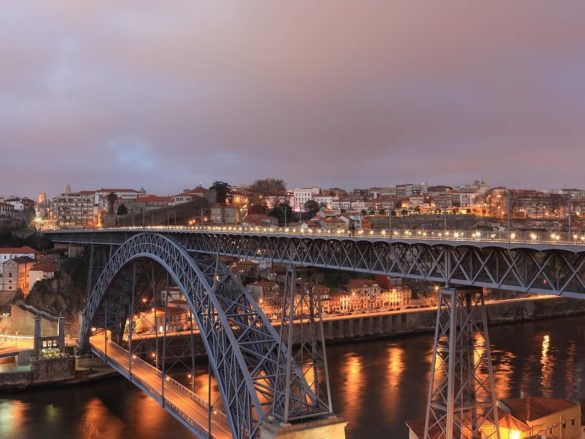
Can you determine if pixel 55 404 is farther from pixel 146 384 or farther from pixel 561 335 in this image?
pixel 561 335

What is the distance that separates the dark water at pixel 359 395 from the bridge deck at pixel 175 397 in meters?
1.66

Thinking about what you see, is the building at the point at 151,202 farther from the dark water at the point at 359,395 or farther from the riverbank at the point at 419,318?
the dark water at the point at 359,395

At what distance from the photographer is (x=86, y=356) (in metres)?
37.7

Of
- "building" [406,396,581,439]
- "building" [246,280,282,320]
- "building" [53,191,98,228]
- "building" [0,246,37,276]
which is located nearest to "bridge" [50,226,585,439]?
"building" [406,396,581,439]

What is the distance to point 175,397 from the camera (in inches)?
1021

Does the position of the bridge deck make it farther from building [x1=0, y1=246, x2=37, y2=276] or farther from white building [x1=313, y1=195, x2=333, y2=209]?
white building [x1=313, y1=195, x2=333, y2=209]

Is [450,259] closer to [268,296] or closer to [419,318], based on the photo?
[268,296]

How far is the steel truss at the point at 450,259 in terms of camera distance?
11.1 meters

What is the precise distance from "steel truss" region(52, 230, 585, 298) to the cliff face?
32883mm

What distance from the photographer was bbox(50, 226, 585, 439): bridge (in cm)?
1186

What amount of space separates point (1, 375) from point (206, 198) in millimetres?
46452

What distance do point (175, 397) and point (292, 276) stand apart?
11515mm

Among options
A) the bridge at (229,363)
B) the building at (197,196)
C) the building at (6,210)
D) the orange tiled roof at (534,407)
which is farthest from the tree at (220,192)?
the orange tiled roof at (534,407)

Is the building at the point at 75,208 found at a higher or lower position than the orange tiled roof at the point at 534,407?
higher
